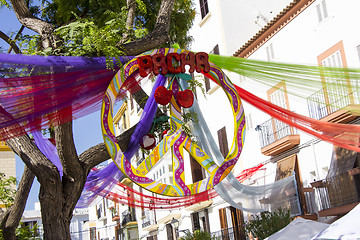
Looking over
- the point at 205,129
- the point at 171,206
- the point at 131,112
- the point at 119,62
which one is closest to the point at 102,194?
the point at 171,206

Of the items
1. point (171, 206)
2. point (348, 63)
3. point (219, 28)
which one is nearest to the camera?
point (171, 206)

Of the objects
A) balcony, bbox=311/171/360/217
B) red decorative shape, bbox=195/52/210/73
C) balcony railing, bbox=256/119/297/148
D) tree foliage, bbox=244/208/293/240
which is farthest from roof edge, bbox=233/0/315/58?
red decorative shape, bbox=195/52/210/73

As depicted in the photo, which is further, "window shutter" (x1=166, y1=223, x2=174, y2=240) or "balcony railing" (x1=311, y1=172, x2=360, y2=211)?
"window shutter" (x1=166, y1=223, x2=174, y2=240)

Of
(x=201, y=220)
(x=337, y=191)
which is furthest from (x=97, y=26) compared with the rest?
(x=201, y=220)

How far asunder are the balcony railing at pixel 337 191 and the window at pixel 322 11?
442 centimetres

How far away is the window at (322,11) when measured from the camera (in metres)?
15.4

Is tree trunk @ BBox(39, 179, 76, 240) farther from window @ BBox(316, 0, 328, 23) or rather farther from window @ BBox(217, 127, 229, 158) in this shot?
window @ BBox(217, 127, 229, 158)

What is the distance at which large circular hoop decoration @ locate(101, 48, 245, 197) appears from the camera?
6586 millimetres

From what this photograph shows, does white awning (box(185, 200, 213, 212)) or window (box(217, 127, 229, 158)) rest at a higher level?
window (box(217, 127, 229, 158))

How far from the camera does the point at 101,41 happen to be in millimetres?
6812

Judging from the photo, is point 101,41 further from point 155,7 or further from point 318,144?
point 318,144

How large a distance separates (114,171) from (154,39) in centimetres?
255

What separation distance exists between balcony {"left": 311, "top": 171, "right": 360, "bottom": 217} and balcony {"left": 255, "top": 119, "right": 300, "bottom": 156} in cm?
170

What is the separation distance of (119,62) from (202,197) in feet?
13.8
